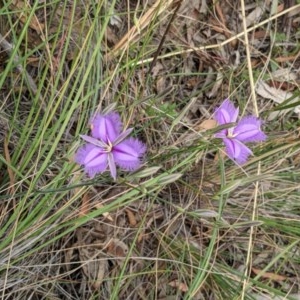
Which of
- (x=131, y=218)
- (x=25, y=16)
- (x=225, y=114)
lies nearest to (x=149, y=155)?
(x=131, y=218)

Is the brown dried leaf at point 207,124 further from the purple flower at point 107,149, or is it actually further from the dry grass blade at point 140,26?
the purple flower at point 107,149

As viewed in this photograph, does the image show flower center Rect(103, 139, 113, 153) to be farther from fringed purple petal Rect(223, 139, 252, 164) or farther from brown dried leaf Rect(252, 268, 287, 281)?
brown dried leaf Rect(252, 268, 287, 281)

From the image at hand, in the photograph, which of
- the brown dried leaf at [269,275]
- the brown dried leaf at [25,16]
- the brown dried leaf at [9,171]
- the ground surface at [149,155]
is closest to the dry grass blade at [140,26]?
the ground surface at [149,155]

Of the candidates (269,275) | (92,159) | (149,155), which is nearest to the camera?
(92,159)

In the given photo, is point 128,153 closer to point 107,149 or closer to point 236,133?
point 107,149

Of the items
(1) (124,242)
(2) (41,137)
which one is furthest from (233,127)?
(1) (124,242)

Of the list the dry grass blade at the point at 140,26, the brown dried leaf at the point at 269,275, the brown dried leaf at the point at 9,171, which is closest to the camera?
the brown dried leaf at the point at 9,171

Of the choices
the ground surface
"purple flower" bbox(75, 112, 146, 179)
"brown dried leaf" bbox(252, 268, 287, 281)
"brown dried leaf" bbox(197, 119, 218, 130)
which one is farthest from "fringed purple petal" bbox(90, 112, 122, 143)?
"brown dried leaf" bbox(252, 268, 287, 281)

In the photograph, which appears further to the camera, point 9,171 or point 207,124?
point 207,124
